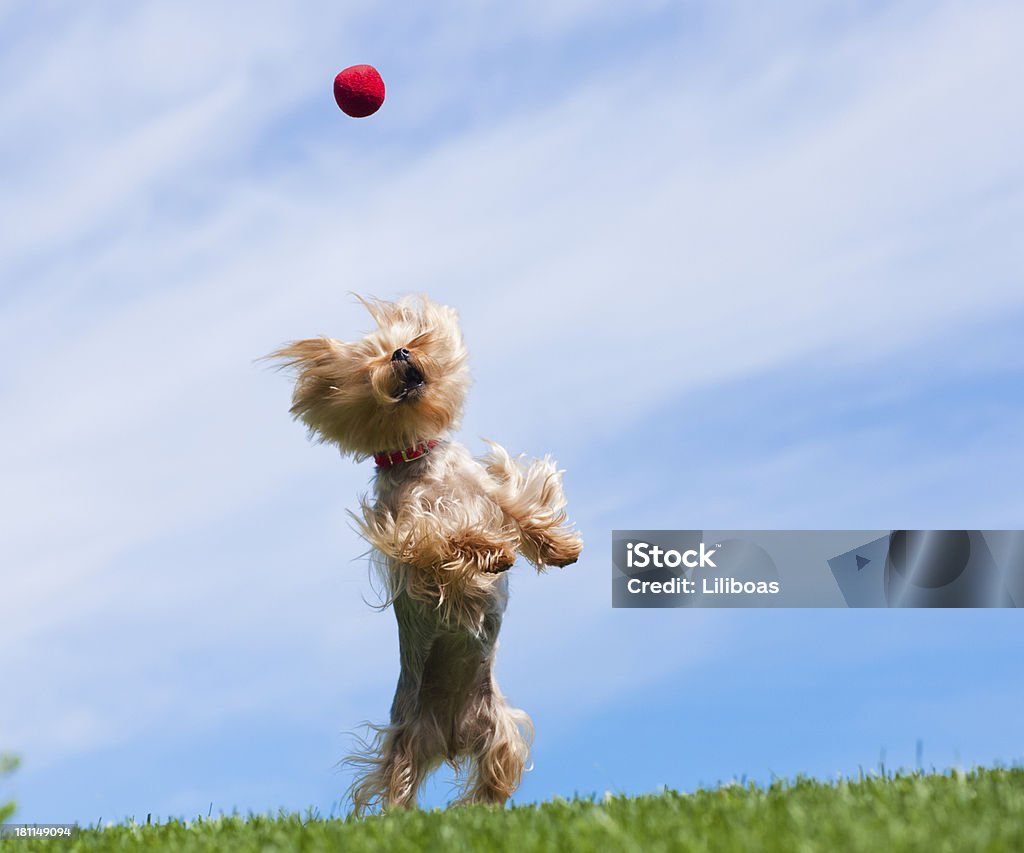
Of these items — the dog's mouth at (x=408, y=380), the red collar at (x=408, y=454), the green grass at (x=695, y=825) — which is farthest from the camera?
the red collar at (x=408, y=454)

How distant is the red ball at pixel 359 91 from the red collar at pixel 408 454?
1.82 meters

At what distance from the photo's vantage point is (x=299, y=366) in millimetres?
6793

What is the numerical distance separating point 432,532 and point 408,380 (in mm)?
830

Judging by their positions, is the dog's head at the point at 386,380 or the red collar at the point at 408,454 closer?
the dog's head at the point at 386,380

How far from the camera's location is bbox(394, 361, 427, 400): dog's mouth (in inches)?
254

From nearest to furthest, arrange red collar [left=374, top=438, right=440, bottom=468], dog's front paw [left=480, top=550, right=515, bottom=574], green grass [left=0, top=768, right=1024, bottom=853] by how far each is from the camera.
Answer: green grass [left=0, top=768, right=1024, bottom=853]
dog's front paw [left=480, top=550, right=515, bottom=574]
red collar [left=374, top=438, right=440, bottom=468]

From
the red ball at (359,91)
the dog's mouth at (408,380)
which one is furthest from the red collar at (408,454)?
the red ball at (359,91)

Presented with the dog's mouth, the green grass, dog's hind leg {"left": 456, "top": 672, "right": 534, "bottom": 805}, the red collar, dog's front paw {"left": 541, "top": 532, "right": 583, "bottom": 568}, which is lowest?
the green grass

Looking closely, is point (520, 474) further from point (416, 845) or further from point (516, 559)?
point (416, 845)

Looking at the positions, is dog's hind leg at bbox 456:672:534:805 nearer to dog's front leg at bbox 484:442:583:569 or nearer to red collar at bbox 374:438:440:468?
dog's front leg at bbox 484:442:583:569

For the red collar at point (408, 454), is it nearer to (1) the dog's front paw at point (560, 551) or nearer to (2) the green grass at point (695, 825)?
(1) the dog's front paw at point (560, 551)

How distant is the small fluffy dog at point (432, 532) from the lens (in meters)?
6.34

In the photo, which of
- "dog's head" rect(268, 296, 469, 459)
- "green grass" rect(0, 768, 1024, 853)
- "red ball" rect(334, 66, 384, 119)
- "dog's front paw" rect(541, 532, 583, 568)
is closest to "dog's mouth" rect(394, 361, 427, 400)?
"dog's head" rect(268, 296, 469, 459)

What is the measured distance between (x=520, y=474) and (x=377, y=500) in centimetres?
80
